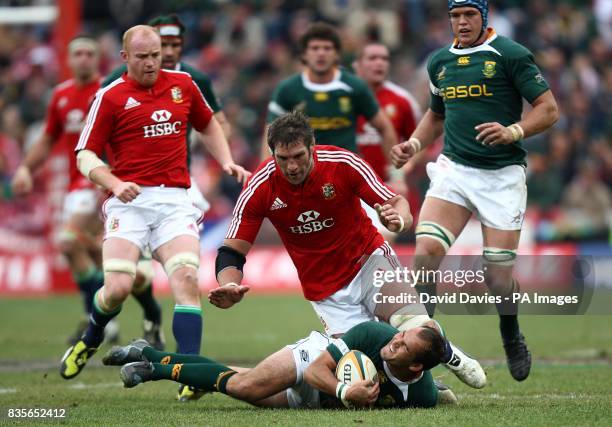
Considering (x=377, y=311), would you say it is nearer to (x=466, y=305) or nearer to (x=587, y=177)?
(x=466, y=305)

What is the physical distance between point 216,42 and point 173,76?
15144 mm

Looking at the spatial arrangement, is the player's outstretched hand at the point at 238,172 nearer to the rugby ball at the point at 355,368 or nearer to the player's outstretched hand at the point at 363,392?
the rugby ball at the point at 355,368

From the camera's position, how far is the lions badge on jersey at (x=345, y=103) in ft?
37.3

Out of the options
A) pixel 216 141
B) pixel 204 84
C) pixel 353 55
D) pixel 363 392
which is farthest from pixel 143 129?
pixel 353 55

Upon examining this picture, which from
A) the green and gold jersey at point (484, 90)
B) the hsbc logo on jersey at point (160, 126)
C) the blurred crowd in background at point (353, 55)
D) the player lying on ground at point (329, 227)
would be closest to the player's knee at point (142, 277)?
the hsbc logo on jersey at point (160, 126)

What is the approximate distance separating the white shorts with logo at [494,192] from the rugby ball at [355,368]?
2.15 meters

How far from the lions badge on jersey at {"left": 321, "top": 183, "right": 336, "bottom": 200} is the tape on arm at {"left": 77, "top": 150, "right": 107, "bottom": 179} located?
1.91 m

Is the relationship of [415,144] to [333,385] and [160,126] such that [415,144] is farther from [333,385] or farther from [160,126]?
[333,385]

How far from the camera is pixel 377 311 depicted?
26.9 feet

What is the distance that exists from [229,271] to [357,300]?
1049 mm

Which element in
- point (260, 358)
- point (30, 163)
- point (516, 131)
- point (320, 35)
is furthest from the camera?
point (30, 163)

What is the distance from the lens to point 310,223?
26.2 feet

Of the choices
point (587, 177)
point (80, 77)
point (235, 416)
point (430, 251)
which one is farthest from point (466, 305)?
point (587, 177)

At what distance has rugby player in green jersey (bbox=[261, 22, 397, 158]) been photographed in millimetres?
11367
